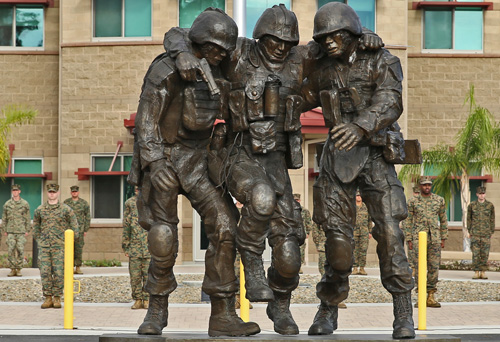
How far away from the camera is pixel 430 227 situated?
17.3 meters

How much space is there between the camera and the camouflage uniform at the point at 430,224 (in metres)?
17.0

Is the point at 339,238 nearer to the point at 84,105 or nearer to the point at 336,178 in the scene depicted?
the point at 336,178

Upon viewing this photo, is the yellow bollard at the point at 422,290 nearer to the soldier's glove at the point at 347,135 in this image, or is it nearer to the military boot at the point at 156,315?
the military boot at the point at 156,315

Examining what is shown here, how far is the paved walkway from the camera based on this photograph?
1310cm

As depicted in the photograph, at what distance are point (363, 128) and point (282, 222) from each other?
101 cm

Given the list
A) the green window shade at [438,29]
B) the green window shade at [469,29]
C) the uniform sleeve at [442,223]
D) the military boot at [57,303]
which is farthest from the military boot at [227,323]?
the green window shade at [469,29]

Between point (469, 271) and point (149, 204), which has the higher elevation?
point (149, 204)

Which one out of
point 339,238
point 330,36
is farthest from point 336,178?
point 330,36

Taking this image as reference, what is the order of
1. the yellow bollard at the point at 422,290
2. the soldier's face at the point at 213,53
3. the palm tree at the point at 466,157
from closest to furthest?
the soldier's face at the point at 213,53, the yellow bollard at the point at 422,290, the palm tree at the point at 466,157

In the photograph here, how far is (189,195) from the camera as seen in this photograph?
8859 mm

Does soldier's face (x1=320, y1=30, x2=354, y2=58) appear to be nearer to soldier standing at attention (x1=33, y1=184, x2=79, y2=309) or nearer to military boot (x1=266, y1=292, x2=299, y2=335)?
military boot (x1=266, y1=292, x2=299, y2=335)

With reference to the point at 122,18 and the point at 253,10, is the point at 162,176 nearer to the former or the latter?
the point at 253,10

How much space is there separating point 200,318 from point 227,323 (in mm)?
6034

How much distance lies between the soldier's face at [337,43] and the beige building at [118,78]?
15808 mm
